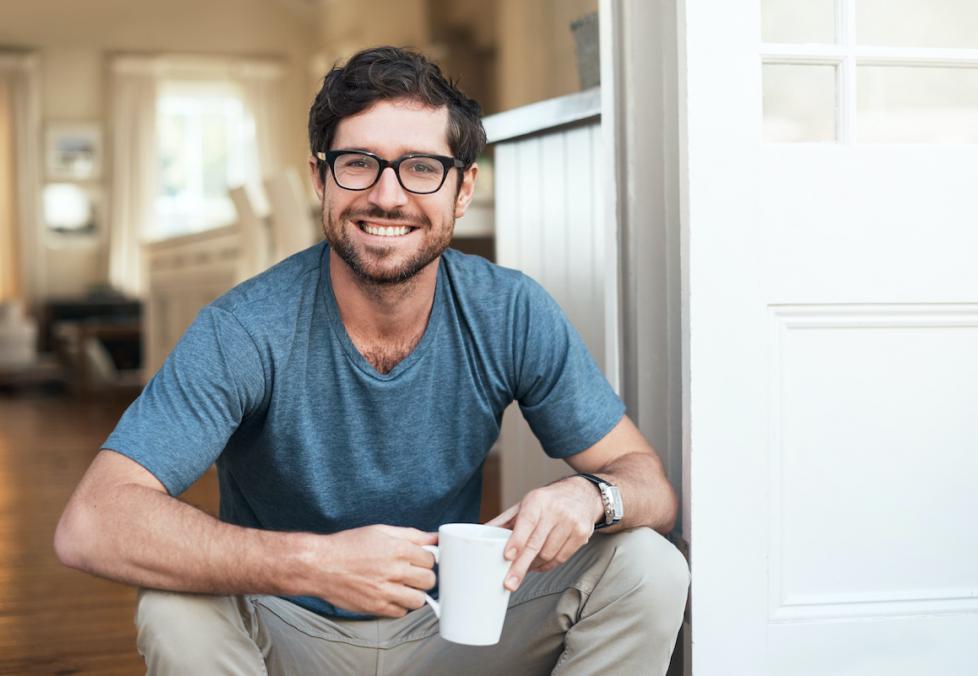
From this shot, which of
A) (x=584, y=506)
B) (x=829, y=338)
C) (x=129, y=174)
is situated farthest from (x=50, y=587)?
(x=129, y=174)

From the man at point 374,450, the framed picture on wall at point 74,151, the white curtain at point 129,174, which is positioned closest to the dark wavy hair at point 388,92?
the man at point 374,450

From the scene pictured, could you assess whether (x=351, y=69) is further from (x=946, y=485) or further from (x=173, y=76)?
(x=173, y=76)

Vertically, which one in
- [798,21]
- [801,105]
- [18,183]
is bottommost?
[801,105]

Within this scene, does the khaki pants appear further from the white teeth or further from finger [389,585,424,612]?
the white teeth

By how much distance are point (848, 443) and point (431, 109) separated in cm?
72

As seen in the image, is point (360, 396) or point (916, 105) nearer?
point (360, 396)

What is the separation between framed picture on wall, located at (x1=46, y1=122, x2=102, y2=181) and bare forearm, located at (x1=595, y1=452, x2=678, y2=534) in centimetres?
970

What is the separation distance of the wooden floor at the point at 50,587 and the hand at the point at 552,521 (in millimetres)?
1020

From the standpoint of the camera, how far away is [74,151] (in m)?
10.1

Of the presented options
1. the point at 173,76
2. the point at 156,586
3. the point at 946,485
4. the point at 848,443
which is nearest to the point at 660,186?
the point at 848,443

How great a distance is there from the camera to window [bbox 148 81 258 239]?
34.0 ft

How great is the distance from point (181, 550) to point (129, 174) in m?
9.61

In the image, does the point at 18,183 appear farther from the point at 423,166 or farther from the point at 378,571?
the point at 378,571

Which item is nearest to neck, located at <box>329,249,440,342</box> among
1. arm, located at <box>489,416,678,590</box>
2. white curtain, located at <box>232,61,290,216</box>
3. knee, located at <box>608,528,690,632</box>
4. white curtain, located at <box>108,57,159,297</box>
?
arm, located at <box>489,416,678,590</box>
